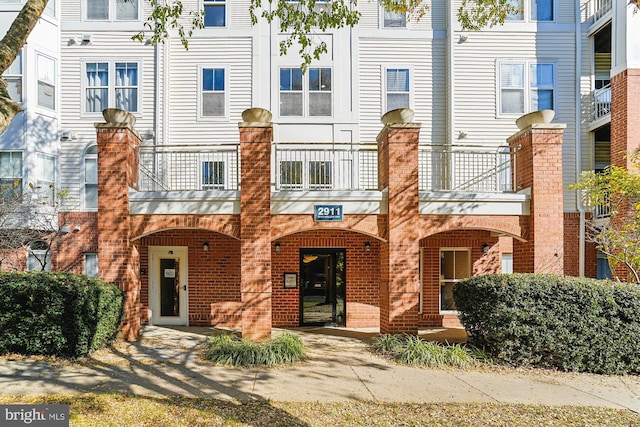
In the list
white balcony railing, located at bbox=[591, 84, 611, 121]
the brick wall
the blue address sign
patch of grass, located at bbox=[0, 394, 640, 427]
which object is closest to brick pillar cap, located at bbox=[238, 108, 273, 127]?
the blue address sign

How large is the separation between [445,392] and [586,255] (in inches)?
336

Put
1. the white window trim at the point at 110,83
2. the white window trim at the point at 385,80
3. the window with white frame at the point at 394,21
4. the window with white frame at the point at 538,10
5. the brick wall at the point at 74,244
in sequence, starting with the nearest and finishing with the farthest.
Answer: the brick wall at the point at 74,244 < the white window trim at the point at 110,83 < the white window trim at the point at 385,80 < the window with white frame at the point at 394,21 < the window with white frame at the point at 538,10

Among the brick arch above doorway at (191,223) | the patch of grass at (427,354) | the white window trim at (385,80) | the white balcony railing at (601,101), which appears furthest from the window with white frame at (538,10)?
the brick arch above doorway at (191,223)

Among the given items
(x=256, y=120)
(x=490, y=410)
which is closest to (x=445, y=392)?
(x=490, y=410)

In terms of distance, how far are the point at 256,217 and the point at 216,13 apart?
731cm

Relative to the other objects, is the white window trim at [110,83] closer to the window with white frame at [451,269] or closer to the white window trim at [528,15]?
the window with white frame at [451,269]

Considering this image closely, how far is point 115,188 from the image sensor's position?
883 cm

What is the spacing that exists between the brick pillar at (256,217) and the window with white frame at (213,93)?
12.2ft

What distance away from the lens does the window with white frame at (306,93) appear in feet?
39.6

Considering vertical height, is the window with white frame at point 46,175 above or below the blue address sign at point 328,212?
above

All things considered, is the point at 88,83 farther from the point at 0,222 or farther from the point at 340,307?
the point at 340,307

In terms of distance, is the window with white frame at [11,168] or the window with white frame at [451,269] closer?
the window with white frame at [11,168]

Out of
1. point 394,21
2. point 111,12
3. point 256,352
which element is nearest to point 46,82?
point 111,12

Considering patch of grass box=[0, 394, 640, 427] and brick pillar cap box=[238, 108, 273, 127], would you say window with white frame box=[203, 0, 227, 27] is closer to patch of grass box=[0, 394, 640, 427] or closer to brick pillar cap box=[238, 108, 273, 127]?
brick pillar cap box=[238, 108, 273, 127]
